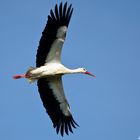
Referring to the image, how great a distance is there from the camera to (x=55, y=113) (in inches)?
928

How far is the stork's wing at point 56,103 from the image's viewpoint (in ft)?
76.8

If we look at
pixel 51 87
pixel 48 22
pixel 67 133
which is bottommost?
pixel 67 133

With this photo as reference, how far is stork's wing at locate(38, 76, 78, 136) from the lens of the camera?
23406mm

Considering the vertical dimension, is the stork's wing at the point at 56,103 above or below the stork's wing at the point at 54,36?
below

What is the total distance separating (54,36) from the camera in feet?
75.0

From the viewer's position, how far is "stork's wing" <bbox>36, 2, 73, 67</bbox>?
2270 cm

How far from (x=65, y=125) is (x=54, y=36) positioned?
3.00 meters

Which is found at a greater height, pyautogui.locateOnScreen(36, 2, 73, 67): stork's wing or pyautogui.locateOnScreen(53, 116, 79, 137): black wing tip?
pyautogui.locateOnScreen(36, 2, 73, 67): stork's wing

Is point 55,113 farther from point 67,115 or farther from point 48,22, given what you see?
point 48,22

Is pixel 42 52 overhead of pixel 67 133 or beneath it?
overhead

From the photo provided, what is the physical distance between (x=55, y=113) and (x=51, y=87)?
2.85ft

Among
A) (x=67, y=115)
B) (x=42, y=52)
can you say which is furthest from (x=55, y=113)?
(x=42, y=52)

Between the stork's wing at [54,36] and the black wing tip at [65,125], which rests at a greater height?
the stork's wing at [54,36]

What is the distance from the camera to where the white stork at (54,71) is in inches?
899
